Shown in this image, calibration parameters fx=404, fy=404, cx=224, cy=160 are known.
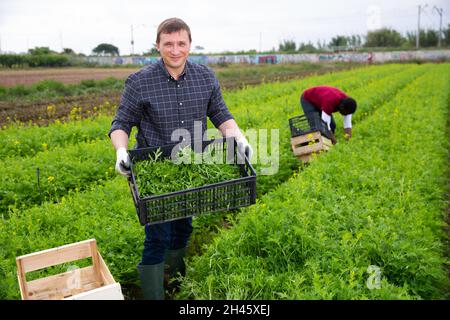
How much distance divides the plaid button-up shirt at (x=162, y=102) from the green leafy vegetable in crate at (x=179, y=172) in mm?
225

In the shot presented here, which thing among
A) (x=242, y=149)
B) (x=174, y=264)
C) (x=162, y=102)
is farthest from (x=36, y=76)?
(x=242, y=149)

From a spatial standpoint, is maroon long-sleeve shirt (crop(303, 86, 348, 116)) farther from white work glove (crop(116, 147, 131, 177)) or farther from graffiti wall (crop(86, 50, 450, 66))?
graffiti wall (crop(86, 50, 450, 66))

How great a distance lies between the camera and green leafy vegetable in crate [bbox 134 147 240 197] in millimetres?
2736

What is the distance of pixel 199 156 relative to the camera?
2924 mm

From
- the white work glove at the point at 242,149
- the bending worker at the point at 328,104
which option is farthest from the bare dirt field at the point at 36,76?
the white work glove at the point at 242,149

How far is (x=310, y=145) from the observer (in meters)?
6.70

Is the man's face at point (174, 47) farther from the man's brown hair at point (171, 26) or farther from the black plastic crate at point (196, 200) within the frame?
the black plastic crate at point (196, 200)

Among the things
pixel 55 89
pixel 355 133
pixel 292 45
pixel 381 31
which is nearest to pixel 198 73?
pixel 355 133

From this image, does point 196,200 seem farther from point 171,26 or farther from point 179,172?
point 171,26

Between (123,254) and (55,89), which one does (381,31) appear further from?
(123,254)

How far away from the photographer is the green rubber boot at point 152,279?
304cm

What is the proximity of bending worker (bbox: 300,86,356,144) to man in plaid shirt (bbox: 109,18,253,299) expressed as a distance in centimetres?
414

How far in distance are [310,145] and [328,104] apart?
0.82m
